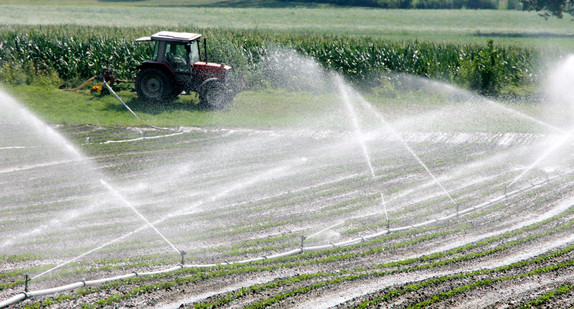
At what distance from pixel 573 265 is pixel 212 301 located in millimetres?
6623

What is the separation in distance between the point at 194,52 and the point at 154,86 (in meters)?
2.06

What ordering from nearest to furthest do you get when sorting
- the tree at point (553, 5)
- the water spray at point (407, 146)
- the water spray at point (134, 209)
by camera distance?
the water spray at point (134, 209) < the water spray at point (407, 146) < the tree at point (553, 5)

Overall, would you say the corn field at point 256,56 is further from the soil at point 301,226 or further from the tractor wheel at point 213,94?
the soil at point 301,226

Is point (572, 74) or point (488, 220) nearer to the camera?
point (488, 220)

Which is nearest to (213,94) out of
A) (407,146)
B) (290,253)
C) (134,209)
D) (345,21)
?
(407,146)

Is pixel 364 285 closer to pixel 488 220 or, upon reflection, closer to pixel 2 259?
pixel 488 220

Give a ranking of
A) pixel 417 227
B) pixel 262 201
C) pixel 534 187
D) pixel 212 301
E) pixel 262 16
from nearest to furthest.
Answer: pixel 212 301 < pixel 417 227 < pixel 262 201 < pixel 534 187 < pixel 262 16

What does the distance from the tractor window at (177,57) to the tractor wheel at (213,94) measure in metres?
1.06

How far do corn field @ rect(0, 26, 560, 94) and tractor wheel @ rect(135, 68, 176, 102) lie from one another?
14.7ft

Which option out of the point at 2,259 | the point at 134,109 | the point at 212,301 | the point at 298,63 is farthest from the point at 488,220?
the point at 298,63

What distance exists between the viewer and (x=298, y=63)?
30.2 meters

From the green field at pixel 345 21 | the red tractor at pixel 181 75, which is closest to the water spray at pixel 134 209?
the red tractor at pixel 181 75

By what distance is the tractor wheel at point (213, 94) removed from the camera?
23484mm

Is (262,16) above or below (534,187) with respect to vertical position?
above
